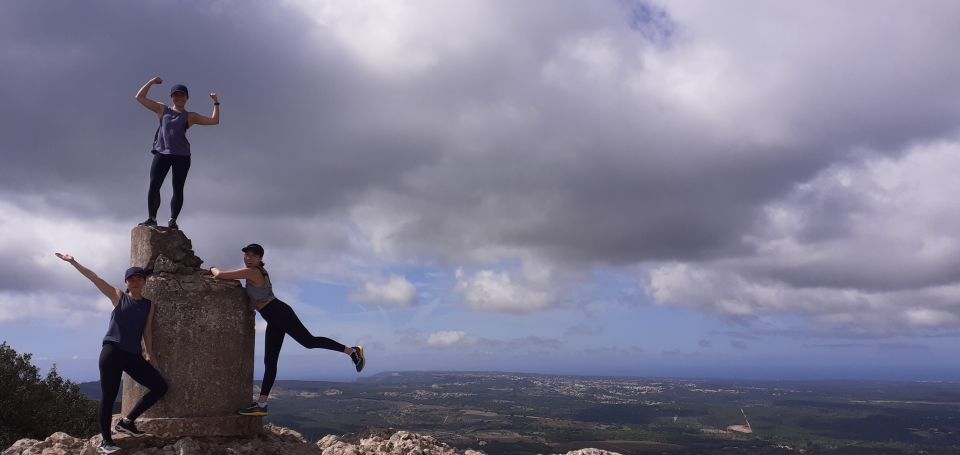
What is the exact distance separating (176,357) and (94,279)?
1604mm

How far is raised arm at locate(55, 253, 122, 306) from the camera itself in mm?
9375

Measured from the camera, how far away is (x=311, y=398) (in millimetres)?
169250

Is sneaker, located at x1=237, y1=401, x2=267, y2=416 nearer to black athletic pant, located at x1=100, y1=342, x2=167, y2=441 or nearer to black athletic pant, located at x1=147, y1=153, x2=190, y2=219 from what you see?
black athletic pant, located at x1=100, y1=342, x2=167, y2=441

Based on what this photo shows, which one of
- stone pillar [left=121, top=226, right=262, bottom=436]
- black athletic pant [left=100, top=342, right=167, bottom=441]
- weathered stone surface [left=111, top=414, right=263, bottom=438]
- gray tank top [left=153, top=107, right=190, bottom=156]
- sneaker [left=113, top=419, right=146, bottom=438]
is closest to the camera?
black athletic pant [left=100, top=342, right=167, bottom=441]

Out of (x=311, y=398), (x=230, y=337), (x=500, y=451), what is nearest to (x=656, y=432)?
(x=500, y=451)

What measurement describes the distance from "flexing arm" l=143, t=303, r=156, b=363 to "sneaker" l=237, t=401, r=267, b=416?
158cm

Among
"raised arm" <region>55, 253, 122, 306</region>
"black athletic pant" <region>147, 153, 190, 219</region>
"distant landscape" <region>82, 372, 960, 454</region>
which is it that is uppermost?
"black athletic pant" <region>147, 153, 190, 219</region>

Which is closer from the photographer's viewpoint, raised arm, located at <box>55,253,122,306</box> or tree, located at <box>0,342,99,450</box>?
raised arm, located at <box>55,253,122,306</box>

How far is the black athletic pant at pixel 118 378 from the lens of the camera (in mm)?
9344

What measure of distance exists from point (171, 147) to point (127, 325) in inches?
122

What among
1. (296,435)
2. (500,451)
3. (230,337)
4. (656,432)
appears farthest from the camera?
(656,432)

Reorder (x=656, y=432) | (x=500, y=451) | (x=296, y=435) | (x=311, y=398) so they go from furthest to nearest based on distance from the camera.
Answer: (x=311, y=398) < (x=656, y=432) < (x=500, y=451) < (x=296, y=435)

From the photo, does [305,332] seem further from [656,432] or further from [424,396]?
[424,396]

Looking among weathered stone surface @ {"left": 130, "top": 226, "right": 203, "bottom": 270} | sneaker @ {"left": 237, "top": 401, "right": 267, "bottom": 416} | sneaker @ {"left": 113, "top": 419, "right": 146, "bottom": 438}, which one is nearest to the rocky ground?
sneaker @ {"left": 113, "top": 419, "right": 146, "bottom": 438}
